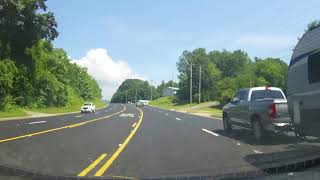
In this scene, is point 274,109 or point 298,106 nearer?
point 298,106

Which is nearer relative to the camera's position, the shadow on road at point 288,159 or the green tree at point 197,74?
the shadow on road at point 288,159

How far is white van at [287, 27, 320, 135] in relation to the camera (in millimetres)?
12875

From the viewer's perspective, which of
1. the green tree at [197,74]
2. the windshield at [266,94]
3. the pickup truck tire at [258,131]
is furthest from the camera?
the green tree at [197,74]

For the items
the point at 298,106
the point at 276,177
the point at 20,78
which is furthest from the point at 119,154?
the point at 20,78

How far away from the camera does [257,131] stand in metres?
19.2

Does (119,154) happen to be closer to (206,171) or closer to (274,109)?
(206,171)

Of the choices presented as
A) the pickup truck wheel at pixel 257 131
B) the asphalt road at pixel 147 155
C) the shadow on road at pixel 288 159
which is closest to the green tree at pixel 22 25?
the asphalt road at pixel 147 155

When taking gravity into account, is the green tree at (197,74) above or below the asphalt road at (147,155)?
above

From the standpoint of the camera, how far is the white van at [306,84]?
12.9m

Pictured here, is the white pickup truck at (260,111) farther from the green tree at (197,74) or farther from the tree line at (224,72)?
the green tree at (197,74)

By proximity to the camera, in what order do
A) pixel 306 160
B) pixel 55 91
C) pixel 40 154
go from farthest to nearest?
pixel 55 91 < pixel 40 154 < pixel 306 160

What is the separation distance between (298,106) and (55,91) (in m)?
73.7

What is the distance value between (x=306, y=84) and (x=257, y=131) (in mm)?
6000

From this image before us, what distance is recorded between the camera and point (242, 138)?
20438 millimetres
